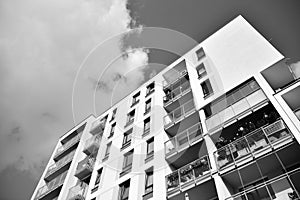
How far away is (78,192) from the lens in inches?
843

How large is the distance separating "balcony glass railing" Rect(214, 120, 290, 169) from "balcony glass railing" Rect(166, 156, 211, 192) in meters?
0.95

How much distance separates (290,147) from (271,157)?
944 mm

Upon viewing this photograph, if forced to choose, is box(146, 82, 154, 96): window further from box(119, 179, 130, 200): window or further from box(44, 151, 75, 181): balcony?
box(44, 151, 75, 181): balcony

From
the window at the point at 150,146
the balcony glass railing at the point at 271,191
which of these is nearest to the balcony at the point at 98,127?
the window at the point at 150,146

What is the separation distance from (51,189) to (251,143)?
844 inches

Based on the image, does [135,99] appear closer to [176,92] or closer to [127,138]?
[127,138]

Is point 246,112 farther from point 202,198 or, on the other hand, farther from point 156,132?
point 156,132

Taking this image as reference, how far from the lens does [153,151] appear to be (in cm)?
1748

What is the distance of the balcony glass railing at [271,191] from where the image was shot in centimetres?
955

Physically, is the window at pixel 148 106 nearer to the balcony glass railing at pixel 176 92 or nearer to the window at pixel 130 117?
the window at pixel 130 117

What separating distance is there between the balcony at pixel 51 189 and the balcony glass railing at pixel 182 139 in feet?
46.6

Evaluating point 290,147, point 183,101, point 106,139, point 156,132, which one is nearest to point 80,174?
point 106,139

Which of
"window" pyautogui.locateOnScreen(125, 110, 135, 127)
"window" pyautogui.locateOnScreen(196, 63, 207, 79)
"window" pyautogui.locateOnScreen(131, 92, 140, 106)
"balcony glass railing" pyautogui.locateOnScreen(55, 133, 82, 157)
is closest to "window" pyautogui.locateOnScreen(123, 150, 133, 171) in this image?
"window" pyautogui.locateOnScreen(125, 110, 135, 127)

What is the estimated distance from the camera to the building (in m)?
11.0
